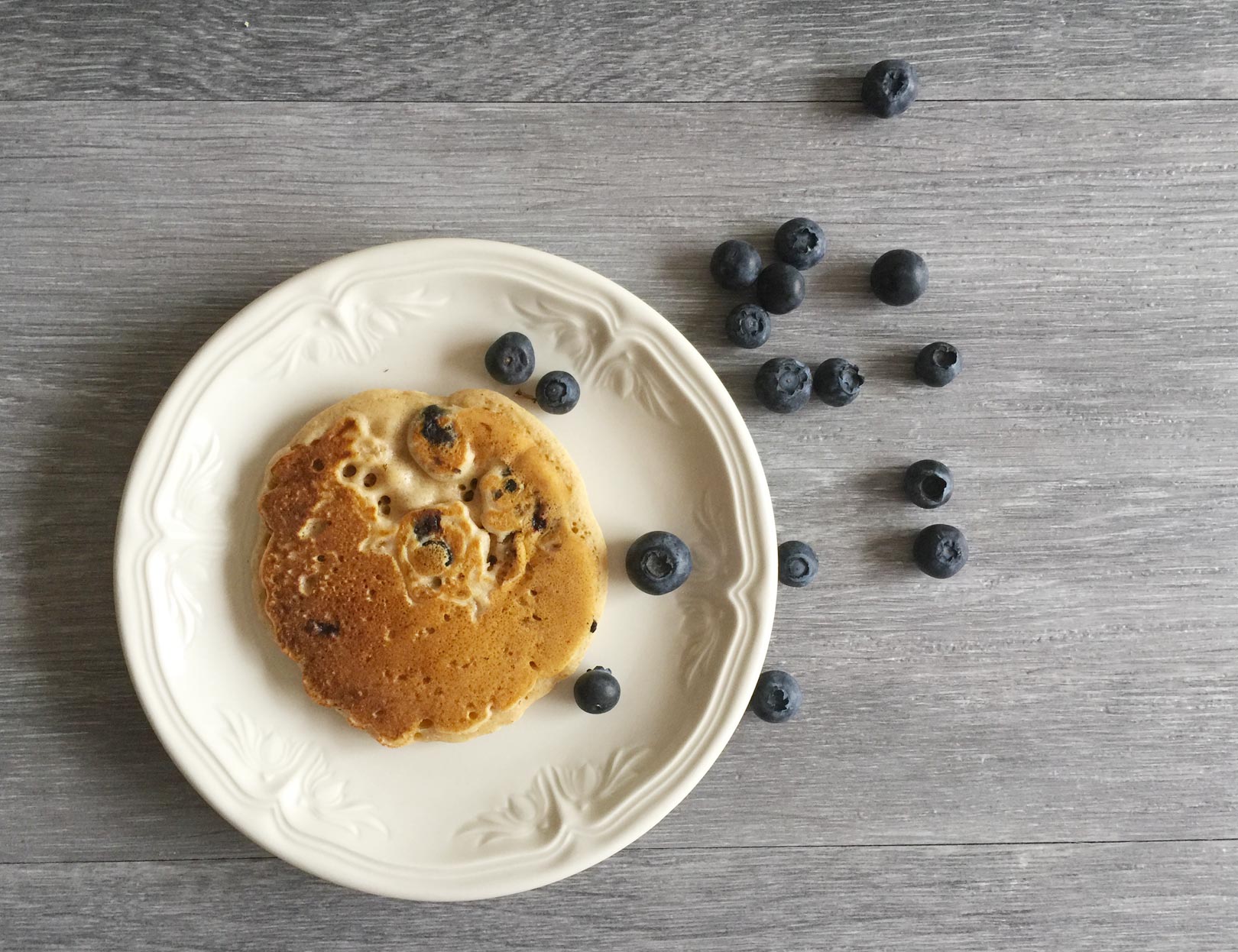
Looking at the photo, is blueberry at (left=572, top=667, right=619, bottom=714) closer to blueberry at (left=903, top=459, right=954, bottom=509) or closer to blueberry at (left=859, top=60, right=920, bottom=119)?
blueberry at (left=903, top=459, right=954, bottom=509)

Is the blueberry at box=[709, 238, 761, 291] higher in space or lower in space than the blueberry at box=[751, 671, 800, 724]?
higher

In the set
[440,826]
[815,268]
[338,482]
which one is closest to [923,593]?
[815,268]

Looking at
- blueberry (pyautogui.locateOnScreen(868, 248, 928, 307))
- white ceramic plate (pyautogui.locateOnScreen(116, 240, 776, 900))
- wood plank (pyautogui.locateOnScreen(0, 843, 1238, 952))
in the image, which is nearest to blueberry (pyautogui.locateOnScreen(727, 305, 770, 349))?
white ceramic plate (pyautogui.locateOnScreen(116, 240, 776, 900))

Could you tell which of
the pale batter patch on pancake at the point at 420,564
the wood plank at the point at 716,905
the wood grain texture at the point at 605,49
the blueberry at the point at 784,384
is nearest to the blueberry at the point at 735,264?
the blueberry at the point at 784,384

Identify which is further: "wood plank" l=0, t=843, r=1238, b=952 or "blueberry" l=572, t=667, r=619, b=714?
"wood plank" l=0, t=843, r=1238, b=952

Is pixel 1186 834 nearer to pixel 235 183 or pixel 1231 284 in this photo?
pixel 1231 284

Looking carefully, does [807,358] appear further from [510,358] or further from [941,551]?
[510,358]

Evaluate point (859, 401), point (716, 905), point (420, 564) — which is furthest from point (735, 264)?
point (716, 905)
